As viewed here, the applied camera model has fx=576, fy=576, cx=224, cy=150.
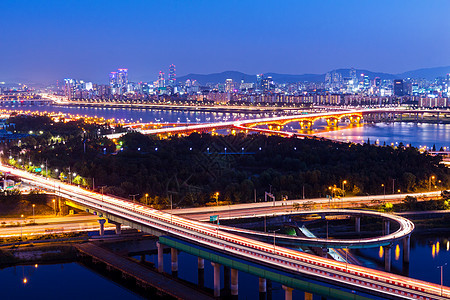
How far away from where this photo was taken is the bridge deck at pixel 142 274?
29.7 ft

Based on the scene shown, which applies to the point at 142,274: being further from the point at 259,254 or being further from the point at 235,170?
the point at 235,170

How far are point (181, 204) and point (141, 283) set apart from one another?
4.65 meters

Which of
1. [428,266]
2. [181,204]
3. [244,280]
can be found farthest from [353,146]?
[244,280]

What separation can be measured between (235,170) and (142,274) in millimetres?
9039

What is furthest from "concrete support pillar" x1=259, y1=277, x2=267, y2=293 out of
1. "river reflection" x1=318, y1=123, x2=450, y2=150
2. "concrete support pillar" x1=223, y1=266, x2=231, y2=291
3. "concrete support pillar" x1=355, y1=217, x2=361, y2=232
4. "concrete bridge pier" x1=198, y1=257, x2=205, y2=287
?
"river reflection" x1=318, y1=123, x2=450, y2=150

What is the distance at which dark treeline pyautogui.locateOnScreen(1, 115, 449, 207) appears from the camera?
15445 mm

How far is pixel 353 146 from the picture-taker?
2417 centimetres

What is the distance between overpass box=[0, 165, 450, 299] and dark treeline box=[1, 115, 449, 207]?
2480 millimetres

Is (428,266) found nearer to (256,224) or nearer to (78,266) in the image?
(256,224)

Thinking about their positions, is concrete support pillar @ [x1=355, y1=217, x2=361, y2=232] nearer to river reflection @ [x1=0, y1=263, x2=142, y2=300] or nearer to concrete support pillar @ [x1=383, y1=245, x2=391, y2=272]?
concrete support pillar @ [x1=383, y1=245, x2=391, y2=272]

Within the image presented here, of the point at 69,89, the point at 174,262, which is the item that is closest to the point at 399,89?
the point at 69,89

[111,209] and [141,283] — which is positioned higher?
[111,209]

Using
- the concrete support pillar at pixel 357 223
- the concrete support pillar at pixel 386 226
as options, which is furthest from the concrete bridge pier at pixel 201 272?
the concrete support pillar at pixel 357 223

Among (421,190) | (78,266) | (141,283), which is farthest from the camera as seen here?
(421,190)
